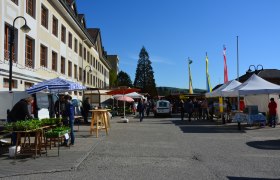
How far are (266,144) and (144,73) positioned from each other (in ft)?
301

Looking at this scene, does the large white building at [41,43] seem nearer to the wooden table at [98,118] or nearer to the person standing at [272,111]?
the wooden table at [98,118]

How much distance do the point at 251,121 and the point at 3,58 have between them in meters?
13.4

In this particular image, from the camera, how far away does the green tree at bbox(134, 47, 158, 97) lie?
103 m

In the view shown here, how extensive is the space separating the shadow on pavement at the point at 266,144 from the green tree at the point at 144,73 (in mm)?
85918

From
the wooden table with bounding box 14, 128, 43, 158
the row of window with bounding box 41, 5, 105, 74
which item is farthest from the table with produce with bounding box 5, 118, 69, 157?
the row of window with bounding box 41, 5, 105, 74

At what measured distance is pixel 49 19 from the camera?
2855cm

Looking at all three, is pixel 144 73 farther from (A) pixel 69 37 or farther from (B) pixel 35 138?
(B) pixel 35 138

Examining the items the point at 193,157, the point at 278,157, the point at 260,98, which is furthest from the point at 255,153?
the point at 260,98

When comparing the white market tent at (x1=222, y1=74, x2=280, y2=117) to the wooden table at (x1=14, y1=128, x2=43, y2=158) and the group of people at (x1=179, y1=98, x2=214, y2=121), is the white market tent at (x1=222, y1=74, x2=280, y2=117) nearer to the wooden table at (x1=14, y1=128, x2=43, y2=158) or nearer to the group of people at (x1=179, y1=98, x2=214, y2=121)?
the group of people at (x1=179, y1=98, x2=214, y2=121)

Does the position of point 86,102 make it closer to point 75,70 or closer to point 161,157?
point 161,157

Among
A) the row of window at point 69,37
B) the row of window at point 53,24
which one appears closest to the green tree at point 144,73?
the row of window at point 69,37

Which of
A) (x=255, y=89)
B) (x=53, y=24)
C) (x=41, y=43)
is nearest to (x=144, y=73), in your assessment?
(x=53, y=24)

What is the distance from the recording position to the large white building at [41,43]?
20213 millimetres

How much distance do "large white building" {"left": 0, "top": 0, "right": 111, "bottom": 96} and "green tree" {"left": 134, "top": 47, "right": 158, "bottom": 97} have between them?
2283 inches
